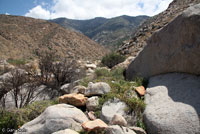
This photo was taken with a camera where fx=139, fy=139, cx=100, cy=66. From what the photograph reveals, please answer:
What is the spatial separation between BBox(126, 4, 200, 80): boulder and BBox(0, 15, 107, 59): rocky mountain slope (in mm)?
23067

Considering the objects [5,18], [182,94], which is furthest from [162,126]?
[5,18]

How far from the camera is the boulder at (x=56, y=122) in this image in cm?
229

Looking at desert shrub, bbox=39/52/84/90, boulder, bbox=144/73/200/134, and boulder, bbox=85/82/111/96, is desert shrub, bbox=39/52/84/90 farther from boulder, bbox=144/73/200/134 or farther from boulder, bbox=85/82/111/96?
boulder, bbox=144/73/200/134

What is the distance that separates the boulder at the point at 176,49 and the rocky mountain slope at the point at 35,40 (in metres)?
23.1

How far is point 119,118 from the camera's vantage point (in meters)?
2.29

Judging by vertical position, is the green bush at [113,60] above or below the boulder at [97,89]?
above

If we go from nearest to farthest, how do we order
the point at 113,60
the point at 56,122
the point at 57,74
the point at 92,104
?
the point at 56,122 → the point at 92,104 → the point at 57,74 → the point at 113,60

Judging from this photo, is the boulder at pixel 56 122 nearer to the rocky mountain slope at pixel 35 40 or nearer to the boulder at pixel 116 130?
the boulder at pixel 116 130

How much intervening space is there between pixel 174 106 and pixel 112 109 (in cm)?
113

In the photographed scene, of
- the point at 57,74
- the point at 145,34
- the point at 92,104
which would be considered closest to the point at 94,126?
the point at 92,104

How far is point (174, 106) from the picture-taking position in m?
2.44

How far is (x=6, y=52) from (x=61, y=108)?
2492 cm

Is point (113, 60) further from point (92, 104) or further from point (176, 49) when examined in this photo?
point (92, 104)

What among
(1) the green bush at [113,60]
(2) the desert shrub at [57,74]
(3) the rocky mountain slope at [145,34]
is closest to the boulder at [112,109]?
(2) the desert shrub at [57,74]
